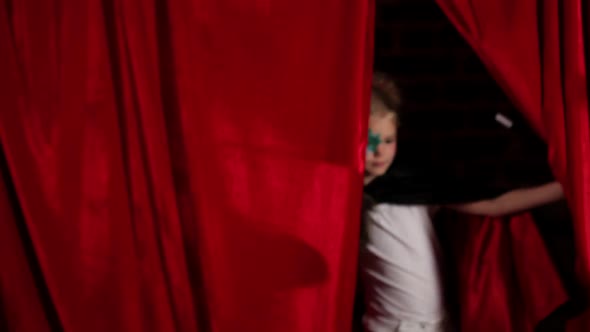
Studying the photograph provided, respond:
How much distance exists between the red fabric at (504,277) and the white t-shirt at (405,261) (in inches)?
2.7

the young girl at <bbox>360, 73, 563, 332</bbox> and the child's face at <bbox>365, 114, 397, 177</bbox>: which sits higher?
the child's face at <bbox>365, 114, 397, 177</bbox>

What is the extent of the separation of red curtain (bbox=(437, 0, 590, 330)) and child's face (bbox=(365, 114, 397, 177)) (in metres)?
0.26

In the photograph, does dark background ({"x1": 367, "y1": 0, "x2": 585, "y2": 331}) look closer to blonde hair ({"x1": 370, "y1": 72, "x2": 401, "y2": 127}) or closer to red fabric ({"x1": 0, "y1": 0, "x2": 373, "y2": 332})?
blonde hair ({"x1": 370, "y1": 72, "x2": 401, "y2": 127})

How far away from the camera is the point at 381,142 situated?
126 centimetres

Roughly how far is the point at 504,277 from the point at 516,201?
183 millimetres

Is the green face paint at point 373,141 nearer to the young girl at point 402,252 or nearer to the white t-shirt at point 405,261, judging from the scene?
the young girl at point 402,252

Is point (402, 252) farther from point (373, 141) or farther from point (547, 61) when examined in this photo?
point (547, 61)

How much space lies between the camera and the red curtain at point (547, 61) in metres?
1.05

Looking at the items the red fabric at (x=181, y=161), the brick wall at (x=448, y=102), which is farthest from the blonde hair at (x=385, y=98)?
the brick wall at (x=448, y=102)

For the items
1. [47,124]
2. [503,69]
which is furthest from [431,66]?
[47,124]

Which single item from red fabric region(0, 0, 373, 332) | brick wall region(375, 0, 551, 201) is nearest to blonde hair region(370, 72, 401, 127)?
red fabric region(0, 0, 373, 332)

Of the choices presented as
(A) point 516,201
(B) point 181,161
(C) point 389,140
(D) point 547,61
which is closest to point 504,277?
(A) point 516,201

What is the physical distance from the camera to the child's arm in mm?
1231

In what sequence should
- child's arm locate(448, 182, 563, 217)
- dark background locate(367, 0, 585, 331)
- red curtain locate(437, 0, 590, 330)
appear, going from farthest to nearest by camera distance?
1. dark background locate(367, 0, 585, 331)
2. child's arm locate(448, 182, 563, 217)
3. red curtain locate(437, 0, 590, 330)
